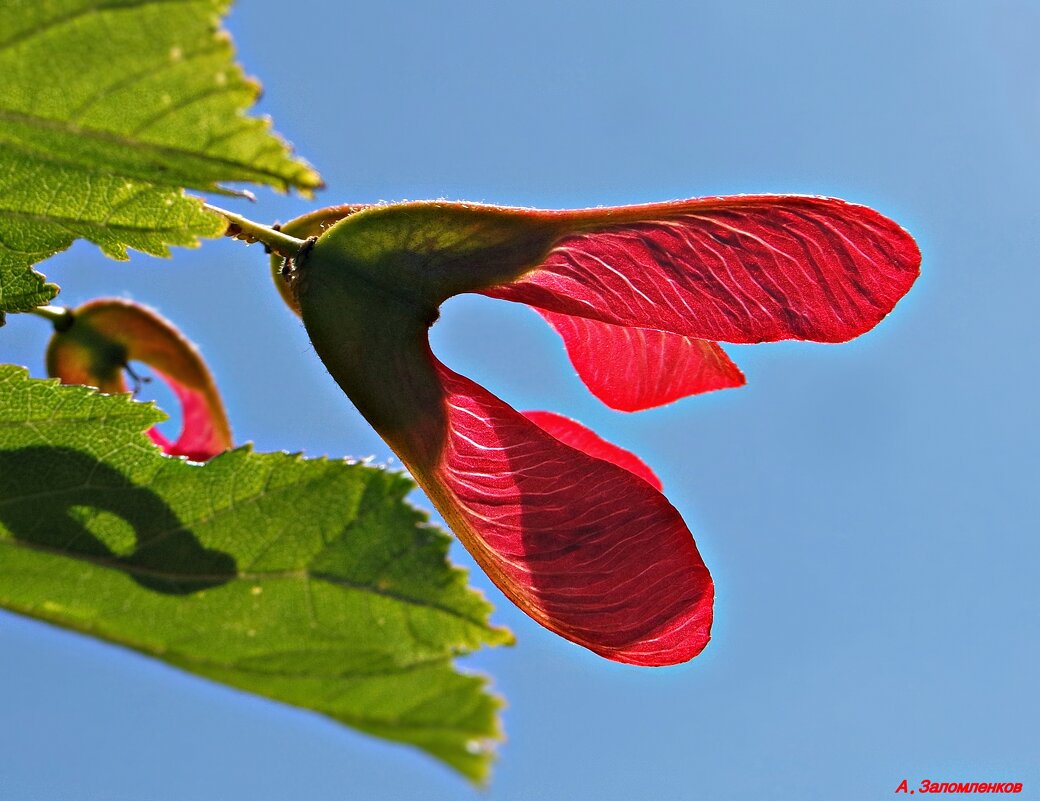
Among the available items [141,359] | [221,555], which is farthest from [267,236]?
[141,359]

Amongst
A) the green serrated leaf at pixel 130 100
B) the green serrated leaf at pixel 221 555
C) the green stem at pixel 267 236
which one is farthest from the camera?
the green stem at pixel 267 236

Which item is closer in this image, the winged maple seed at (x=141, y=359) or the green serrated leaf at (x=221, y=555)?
the green serrated leaf at (x=221, y=555)

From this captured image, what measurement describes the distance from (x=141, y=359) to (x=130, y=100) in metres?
1.15

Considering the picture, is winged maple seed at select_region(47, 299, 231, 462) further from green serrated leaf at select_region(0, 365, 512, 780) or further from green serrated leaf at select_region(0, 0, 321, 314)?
green serrated leaf at select_region(0, 0, 321, 314)

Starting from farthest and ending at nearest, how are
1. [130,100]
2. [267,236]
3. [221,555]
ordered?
[267,236]
[221,555]
[130,100]

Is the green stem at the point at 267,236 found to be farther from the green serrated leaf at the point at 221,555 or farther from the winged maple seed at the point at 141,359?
the winged maple seed at the point at 141,359

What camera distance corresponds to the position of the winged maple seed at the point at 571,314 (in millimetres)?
1028

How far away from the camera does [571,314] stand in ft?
3.70

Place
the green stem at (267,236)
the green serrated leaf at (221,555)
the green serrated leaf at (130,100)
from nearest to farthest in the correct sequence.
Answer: the green serrated leaf at (130,100) < the green serrated leaf at (221,555) < the green stem at (267,236)

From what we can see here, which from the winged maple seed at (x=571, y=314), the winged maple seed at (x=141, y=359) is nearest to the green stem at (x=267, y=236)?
the winged maple seed at (x=571, y=314)

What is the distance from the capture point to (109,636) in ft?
2.79

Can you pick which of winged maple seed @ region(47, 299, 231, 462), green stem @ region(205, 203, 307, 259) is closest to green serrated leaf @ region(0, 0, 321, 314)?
green stem @ region(205, 203, 307, 259)

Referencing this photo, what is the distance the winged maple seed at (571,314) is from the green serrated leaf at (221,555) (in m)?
0.17

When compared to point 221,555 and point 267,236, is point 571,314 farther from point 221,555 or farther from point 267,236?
point 221,555
